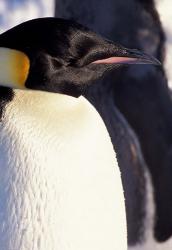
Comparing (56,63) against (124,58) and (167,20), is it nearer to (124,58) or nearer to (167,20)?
(124,58)

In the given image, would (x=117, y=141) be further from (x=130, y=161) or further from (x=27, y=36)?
(x=27, y=36)

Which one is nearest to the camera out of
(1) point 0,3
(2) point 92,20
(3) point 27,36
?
(3) point 27,36

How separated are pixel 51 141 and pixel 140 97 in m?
0.90

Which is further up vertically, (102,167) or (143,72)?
(102,167)

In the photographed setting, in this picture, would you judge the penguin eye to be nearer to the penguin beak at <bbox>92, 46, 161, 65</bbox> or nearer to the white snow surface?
the penguin beak at <bbox>92, 46, 161, 65</bbox>

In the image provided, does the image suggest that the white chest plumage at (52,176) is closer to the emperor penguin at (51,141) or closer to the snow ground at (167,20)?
the emperor penguin at (51,141)

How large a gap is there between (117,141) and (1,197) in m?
0.91

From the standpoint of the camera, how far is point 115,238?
129 centimetres

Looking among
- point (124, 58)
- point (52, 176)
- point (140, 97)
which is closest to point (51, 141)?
point (52, 176)

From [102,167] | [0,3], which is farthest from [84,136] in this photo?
[0,3]

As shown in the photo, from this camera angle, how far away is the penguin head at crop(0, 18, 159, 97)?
1219 mm

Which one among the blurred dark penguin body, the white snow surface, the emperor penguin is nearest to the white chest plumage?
the emperor penguin

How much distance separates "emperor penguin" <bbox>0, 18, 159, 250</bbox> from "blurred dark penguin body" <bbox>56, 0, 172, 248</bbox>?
2.76 ft

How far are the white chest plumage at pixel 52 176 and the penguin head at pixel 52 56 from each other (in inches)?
0.9
